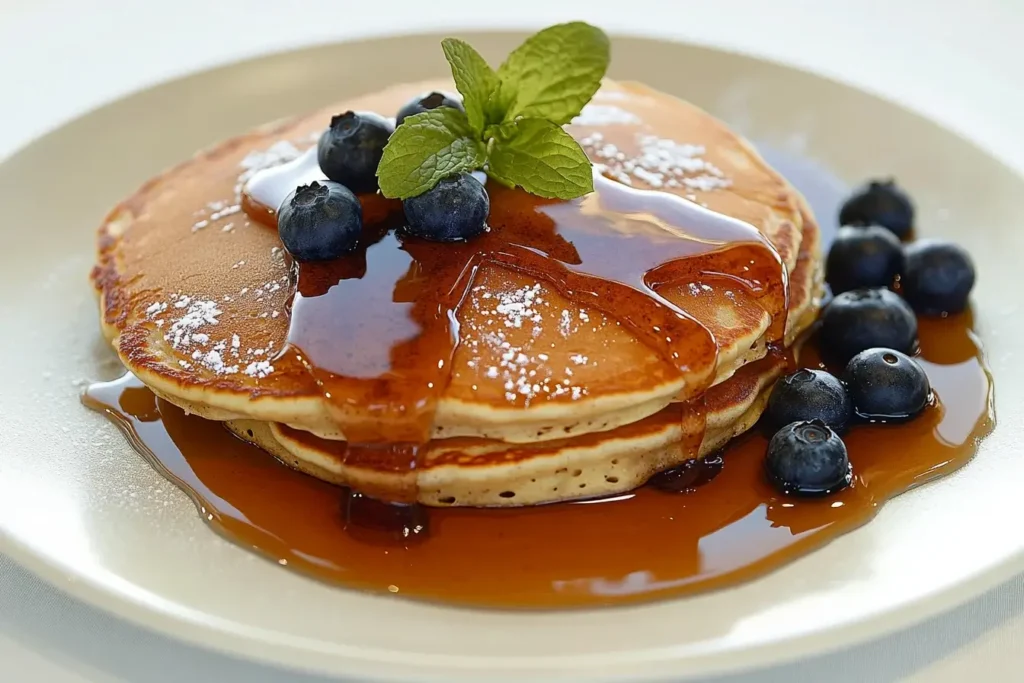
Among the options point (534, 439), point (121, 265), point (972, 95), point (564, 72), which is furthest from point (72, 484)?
→ point (972, 95)

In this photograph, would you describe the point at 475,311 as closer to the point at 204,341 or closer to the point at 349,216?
the point at 349,216

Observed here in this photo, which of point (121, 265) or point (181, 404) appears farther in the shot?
point (121, 265)

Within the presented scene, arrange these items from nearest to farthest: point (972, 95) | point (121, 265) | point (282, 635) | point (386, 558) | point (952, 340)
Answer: point (282, 635) < point (386, 558) < point (121, 265) < point (952, 340) < point (972, 95)

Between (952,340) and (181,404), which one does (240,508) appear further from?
(952,340)

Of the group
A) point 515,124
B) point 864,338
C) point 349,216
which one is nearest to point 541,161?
point 515,124

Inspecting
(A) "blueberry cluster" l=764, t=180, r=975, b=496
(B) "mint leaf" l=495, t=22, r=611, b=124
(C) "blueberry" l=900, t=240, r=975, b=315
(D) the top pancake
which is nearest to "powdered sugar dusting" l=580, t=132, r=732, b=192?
(D) the top pancake
